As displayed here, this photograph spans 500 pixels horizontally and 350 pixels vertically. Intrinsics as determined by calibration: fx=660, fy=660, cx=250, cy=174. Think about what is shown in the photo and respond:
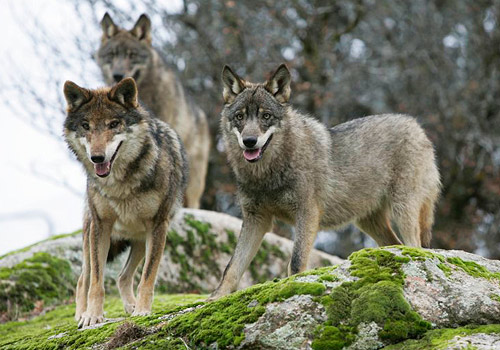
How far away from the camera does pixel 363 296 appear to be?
3896 millimetres

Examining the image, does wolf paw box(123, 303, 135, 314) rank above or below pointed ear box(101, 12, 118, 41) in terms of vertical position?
below

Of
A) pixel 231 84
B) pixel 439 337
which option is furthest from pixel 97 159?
pixel 439 337

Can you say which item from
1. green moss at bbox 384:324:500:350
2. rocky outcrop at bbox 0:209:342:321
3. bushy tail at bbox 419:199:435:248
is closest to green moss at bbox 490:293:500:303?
green moss at bbox 384:324:500:350

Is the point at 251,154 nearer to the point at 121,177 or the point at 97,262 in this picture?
the point at 121,177

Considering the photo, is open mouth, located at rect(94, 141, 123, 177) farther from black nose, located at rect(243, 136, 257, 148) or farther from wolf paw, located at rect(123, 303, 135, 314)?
wolf paw, located at rect(123, 303, 135, 314)

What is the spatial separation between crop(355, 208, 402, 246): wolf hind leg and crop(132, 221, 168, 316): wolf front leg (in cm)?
260

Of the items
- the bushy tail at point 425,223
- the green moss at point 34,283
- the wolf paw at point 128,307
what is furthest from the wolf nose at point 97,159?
the bushy tail at point 425,223

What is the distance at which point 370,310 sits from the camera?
379 cm

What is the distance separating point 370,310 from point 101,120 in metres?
3.27

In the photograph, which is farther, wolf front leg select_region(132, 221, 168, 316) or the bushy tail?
the bushy tail

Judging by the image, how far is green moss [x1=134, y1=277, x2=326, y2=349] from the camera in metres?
3.88

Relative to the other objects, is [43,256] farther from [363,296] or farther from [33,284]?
[363,296]

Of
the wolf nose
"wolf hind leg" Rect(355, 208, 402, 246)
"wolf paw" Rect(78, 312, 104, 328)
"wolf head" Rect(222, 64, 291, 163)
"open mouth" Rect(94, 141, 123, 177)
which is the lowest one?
"wolf paw" Rect(78, 312, 104, 328)

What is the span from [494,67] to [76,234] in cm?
1306
